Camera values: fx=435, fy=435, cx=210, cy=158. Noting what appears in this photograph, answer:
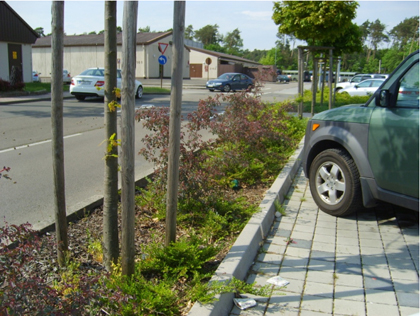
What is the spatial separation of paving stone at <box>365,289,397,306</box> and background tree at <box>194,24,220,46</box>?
132m

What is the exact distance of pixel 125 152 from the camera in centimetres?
323

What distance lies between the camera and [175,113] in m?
3.77

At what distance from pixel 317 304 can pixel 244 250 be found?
2.70 ft

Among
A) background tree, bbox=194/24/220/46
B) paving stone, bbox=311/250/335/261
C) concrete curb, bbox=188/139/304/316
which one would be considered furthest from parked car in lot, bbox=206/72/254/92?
background tree, bbox=194/24/220/46

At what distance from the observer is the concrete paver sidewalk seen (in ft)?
11.1

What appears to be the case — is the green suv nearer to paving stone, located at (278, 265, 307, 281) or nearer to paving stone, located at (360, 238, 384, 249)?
paving stone, located at (360, 238, 384, 249)

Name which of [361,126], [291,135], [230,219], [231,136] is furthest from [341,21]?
[230,219]

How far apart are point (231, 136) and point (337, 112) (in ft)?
6.45

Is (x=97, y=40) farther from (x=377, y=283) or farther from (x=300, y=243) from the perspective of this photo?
(x=377, y=283)

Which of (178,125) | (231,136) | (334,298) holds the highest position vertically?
(178,125)

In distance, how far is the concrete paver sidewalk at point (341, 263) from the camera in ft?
11.1

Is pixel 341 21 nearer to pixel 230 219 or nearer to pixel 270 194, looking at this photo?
pixel 270 194

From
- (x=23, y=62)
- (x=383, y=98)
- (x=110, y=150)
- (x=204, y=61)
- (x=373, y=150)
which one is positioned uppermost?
(x=204, y=61)

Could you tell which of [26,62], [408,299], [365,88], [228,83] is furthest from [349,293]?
[26,62]
